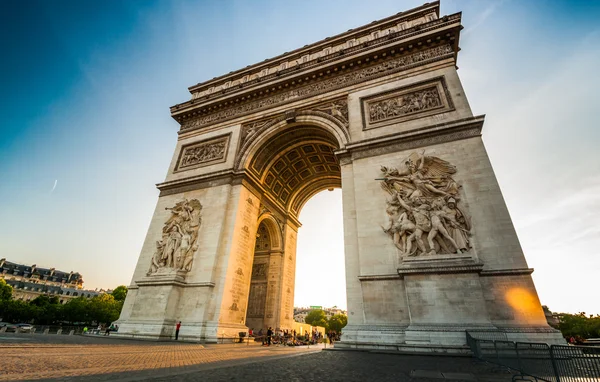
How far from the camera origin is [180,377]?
328 cm

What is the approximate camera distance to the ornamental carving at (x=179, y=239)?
12.7m

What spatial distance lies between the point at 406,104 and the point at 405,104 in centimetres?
5

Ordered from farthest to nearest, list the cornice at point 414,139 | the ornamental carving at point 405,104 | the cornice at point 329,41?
the cornice at point 329,41 → the ornamental carving at point 405,104 → the cornice at point 414,139

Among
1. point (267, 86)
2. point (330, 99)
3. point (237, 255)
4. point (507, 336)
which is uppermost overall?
point (267, 86)

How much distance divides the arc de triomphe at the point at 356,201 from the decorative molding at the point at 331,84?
84 mm

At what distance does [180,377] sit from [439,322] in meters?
7.41

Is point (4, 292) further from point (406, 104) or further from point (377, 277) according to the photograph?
point (406, 104)

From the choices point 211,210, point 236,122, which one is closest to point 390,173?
point 211,210

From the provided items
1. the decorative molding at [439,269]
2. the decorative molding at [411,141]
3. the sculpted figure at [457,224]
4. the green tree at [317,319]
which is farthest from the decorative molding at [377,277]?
the green tree at [317,319]

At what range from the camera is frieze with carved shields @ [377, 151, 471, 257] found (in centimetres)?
890

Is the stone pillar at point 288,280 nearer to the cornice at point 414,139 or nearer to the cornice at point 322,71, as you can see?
the cornice at point 414,139

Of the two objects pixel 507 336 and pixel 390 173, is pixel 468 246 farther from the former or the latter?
pixel 390 173

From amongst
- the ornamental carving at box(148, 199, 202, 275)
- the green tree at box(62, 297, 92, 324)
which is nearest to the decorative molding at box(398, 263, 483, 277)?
the ornamental carving at box(148, 199, 202, 275)

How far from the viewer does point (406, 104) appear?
12.4 m
